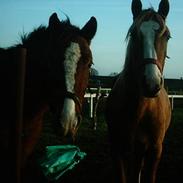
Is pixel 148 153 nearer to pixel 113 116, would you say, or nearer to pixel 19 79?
pixel 113 116

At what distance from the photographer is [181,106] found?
87.2ft

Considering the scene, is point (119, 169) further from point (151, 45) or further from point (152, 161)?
point (151, 45)

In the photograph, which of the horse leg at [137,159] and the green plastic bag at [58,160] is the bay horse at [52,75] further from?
the green plastic bag at [58,160]

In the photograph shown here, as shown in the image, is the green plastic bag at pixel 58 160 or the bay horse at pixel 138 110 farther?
the green plastic bag at pixel 58 160

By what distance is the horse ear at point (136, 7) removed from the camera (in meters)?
5.29

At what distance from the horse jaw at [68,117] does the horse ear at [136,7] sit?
2.48m

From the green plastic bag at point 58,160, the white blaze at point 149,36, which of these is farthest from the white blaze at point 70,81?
the green plastic bag at point 58,160

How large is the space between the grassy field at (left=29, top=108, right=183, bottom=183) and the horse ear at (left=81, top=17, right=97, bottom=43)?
2.91m

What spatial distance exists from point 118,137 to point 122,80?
82cm

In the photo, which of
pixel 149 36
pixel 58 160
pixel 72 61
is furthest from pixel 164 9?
pixel 58 160

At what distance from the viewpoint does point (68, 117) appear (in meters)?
3.17

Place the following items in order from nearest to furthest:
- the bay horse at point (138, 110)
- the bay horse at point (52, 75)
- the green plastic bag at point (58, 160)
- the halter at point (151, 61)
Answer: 1. the bay horse at point (52, 75)
2. the halter at point (151, 61)
3. the bay horse at point (138, 110)
4. the green plastic bag at point (58, 160)

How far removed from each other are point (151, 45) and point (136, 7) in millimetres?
1146

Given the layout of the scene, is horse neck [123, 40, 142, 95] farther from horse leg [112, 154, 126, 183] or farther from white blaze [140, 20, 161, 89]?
horse leg [112, 154, 126, 183]
